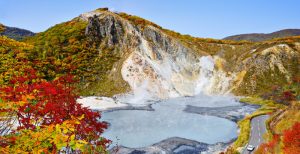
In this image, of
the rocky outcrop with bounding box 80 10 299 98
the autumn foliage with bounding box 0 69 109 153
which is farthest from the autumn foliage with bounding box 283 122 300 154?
the rocky outcrop with bounding box 80 10 299 98

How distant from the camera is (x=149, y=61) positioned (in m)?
118

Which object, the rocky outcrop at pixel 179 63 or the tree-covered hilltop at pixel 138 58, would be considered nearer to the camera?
the tree-covered hilltop at pixel 138 58

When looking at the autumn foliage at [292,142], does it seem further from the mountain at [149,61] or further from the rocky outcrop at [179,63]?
the rocky outcrop at [179,63]

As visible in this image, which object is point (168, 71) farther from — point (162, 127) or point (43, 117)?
point (43, 117)

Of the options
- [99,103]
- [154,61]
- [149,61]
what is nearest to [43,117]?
[99,103]

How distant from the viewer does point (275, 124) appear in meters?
58.8

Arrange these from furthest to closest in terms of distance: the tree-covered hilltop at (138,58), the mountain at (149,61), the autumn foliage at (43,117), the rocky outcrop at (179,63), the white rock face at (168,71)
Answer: the rocky outcrop at (179,63)
the white rock face at (168,71)
the mountain at (149,61)
the tree-covered hilltop at (138,58)
the autumn foliage at (43,117)

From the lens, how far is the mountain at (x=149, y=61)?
107125 mm

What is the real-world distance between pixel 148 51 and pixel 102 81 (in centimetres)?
3050

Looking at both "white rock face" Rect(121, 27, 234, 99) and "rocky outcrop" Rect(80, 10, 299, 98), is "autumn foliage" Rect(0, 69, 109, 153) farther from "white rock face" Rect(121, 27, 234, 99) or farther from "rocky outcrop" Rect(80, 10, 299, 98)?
"rocky outcrop" Rect(80, 10, 299, 98)

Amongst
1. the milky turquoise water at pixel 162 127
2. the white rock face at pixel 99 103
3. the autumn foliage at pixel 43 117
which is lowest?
the milky turquoise water at pixel 162 127

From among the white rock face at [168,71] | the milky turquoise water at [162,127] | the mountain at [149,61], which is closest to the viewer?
the milky turquoise water at [162,127]

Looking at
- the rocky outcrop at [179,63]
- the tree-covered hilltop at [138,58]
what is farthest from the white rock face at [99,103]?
the rocky outcrop at [179,63]

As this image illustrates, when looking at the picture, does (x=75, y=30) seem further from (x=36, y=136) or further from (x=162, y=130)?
(x=36, y=136)
